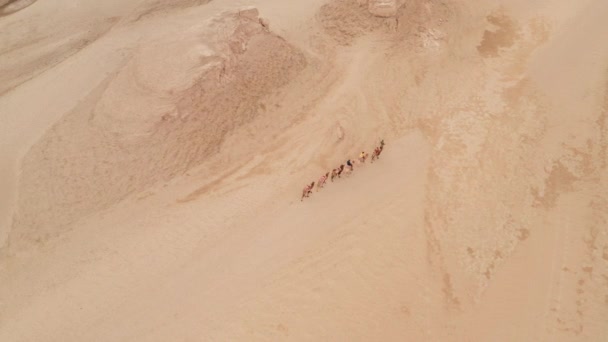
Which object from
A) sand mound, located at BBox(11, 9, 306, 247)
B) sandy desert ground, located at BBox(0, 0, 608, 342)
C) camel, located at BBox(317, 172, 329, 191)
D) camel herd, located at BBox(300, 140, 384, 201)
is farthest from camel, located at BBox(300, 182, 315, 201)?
sand mound, located at BBox(11, 9, 306, 247)

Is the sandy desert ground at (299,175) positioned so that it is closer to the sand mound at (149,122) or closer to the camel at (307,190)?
the sand mound at (149,122)

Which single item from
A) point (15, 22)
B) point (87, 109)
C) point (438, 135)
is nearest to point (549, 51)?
point (438, 135)

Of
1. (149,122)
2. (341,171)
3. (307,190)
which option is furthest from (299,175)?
(149,122)

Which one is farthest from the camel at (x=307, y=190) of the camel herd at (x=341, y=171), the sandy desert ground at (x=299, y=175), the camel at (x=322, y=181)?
the sandy desert ground at (x=299, y=175)

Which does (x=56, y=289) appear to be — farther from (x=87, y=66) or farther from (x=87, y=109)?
(x=87, y=66)

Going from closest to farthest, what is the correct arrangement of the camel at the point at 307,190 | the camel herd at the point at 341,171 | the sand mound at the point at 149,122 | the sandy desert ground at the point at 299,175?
the sandy desert ground at the point at 299,175 → the sand mound at the point at 149,122 → the camel at the point at 307,190 → the camel herd at the point at 341,171
